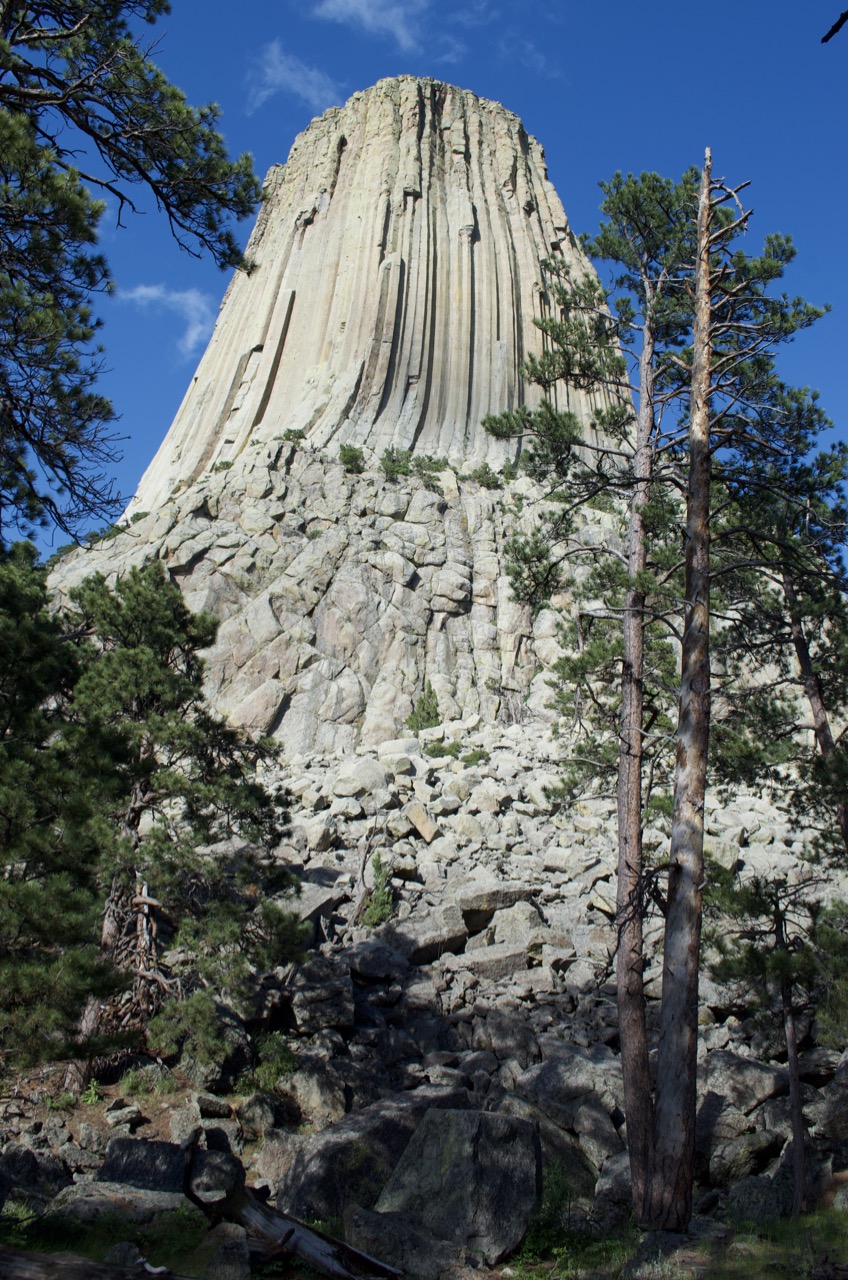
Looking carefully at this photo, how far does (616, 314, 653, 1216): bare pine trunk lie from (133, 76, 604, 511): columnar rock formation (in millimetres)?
36165

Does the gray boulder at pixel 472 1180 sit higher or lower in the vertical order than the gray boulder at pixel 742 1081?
lower

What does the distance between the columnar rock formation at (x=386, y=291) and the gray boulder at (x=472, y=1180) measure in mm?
39860

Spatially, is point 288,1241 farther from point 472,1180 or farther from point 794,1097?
point 794,1097

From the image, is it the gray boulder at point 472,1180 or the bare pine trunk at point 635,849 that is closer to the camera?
the gray boulder at point 472,1180

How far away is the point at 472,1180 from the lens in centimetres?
702

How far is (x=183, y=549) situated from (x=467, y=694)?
1335cm

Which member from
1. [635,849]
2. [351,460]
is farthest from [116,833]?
[351,460]

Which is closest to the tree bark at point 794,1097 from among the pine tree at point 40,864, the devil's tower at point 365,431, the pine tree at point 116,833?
the pine tree at point 116,833

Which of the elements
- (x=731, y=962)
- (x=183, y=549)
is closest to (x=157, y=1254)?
(x=731, y=962)

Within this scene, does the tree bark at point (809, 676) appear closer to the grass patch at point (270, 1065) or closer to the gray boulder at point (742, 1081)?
the gray boulder at point (742, 1081)

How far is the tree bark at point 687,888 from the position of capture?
20.5 ft

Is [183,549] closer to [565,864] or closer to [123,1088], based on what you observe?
[565,864]

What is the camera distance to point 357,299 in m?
51.5

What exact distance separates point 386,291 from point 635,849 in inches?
1912
